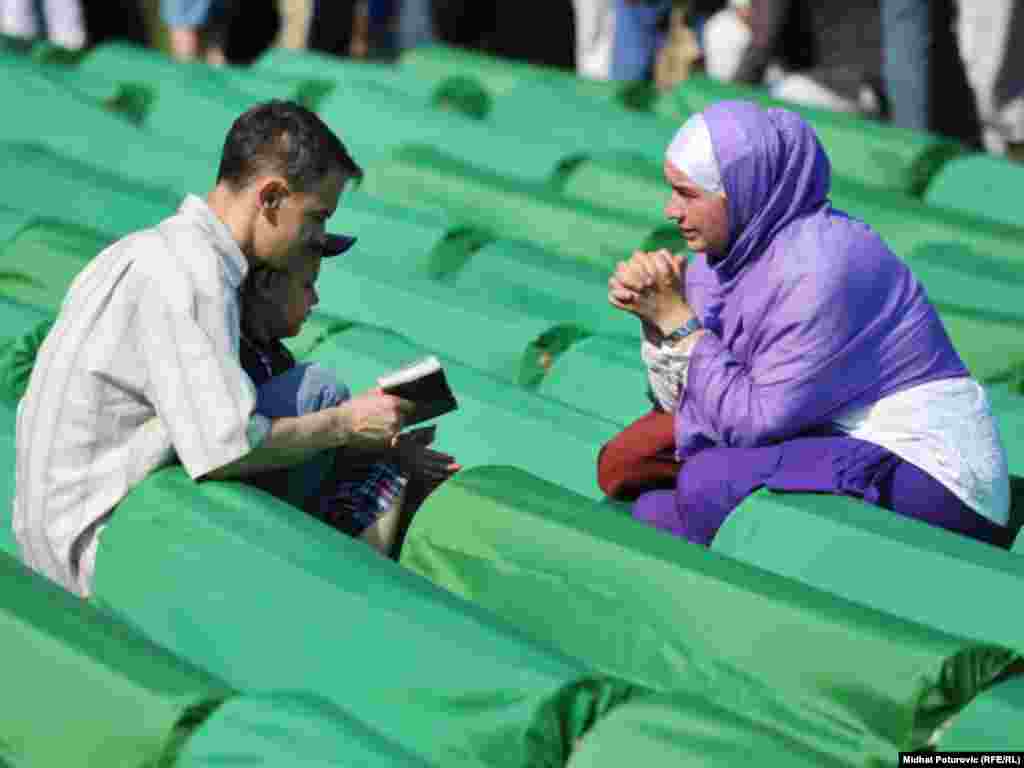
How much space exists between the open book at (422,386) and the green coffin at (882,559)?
1.57ft

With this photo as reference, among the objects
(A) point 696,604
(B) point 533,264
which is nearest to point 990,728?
(A) point 696,604

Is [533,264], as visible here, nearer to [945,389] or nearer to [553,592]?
[945,389]

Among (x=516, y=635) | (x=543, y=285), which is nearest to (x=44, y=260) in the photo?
(x=543, y=285)

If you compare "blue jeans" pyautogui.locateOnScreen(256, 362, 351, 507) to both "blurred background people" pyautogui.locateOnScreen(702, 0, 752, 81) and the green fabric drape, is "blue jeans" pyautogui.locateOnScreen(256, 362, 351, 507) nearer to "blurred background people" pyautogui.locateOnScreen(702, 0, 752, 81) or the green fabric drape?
the green fabric drape

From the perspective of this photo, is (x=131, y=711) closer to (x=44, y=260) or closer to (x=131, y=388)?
(x=131, y=388)

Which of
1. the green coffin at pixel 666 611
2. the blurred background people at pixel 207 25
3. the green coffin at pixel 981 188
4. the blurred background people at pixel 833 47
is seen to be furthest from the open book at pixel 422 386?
the blurred background people at pixel 207 25

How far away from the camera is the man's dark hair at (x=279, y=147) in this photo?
2693 mm

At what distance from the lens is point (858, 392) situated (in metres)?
2.95

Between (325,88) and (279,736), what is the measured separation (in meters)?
4.17

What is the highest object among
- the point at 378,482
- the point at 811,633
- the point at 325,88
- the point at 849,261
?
the point at 849,261

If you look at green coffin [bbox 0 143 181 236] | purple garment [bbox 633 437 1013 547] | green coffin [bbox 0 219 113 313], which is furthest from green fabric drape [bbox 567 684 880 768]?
green coffin [bbox 0 143 181 236]

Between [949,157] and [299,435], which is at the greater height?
[299,435]

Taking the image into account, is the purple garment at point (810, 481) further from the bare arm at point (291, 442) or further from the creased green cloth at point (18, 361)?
the creased green cloth at point (18, 361)

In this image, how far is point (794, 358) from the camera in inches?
114
